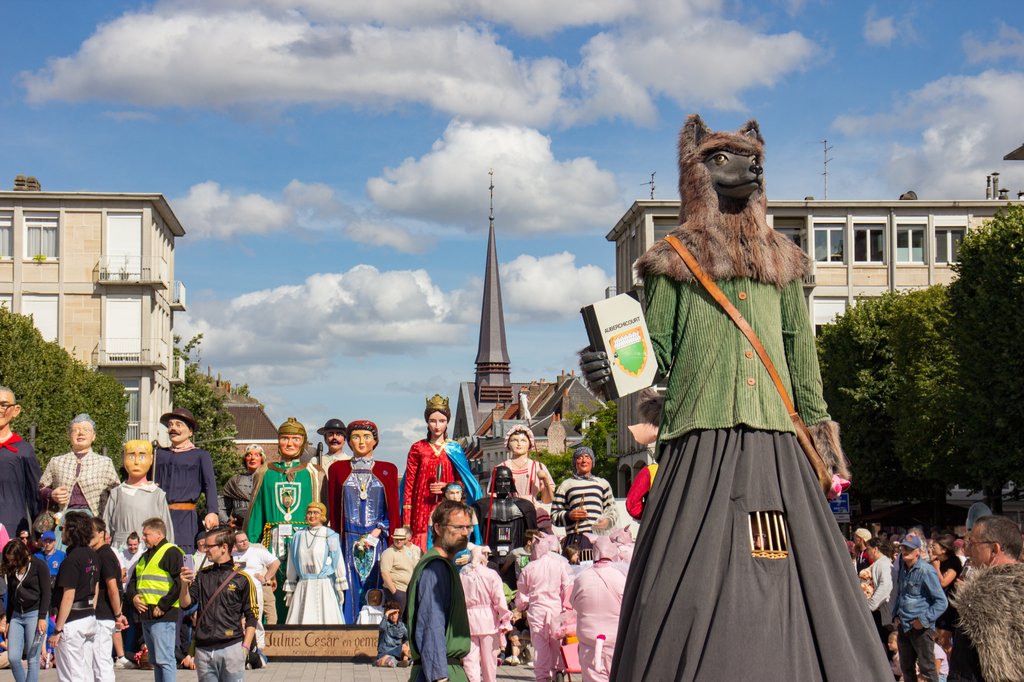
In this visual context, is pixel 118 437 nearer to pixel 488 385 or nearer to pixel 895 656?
pixel 895 656

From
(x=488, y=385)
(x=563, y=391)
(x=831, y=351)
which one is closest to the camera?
(x=831, y=351)

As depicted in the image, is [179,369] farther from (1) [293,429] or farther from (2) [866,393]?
(1) [293,429]

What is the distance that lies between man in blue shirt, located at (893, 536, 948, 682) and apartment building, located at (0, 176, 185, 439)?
210ft

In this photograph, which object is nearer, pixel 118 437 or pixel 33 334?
pixel 33 334

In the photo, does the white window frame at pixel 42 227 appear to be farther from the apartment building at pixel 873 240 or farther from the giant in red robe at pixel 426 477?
the giant in red robe at pixel 426 477

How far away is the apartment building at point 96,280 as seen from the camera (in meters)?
76.1

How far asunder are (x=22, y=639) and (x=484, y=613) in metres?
3.76

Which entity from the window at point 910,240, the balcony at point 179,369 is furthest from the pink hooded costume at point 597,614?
the balcony at point 179,369

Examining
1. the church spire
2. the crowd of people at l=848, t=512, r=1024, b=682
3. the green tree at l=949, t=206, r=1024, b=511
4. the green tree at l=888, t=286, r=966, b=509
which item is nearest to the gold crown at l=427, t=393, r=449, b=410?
the crowd of people at l=848, t=512, r=1024, b=682

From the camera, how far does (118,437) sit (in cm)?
6644

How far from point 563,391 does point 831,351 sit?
87082 mm

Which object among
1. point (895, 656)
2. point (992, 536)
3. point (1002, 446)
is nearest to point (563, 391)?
point (1002, 446)

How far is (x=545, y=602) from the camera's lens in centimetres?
1393

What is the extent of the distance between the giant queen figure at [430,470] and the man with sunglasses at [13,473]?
4.81 metres
